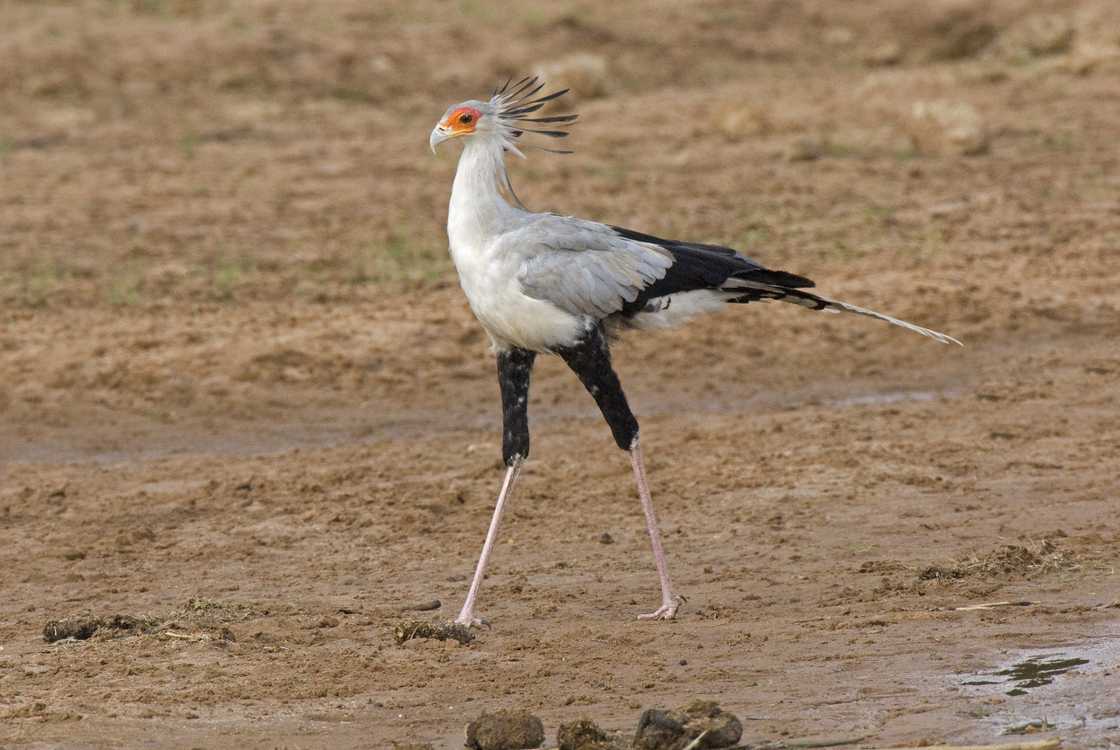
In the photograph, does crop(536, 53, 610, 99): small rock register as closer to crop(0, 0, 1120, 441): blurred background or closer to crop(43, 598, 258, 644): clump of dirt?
crop(0, 0, 1120, 441): blurred background

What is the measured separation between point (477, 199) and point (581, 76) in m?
11.4

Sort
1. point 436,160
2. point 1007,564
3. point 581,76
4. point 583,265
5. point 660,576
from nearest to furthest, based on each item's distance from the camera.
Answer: point 583,265 < point 660,576 < point 1007,564 < point 436,160 < point 581,76

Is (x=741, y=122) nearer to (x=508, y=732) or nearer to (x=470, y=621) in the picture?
(x=470, y=621)

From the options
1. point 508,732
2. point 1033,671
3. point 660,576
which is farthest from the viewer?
point 660,576

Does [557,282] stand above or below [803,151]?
above

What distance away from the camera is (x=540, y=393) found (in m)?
10.5

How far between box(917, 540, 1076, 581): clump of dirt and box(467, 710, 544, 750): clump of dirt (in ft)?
7.62

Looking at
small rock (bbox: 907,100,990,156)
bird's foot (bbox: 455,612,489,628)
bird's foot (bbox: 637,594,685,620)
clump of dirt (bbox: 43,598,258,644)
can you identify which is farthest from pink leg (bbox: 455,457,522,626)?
small rock (bbox: 907,100,990,156)

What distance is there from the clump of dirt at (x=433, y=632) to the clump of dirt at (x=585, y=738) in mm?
1312

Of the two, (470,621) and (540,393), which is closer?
(470,621)

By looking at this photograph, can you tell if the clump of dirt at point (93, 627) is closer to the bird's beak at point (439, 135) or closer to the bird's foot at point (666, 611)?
the bird's foot at point (666, 611)

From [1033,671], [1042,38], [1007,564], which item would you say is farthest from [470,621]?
[1042,38]

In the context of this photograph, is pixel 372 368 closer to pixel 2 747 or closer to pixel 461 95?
pixel 2 747

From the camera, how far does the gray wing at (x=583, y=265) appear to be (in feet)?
21.1
